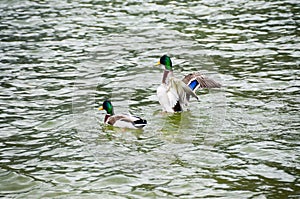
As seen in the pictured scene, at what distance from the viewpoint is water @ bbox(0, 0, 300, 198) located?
9.34 m

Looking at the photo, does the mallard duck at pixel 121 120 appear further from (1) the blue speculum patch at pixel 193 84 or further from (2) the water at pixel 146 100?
(1) the blue speculum patch at pixel 193 84

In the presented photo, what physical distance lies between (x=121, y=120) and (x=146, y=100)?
152 centimetres

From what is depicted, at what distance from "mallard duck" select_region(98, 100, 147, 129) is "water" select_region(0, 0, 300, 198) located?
0.14m

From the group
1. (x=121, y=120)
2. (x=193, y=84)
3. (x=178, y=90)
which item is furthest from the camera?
(x=193, y=84)

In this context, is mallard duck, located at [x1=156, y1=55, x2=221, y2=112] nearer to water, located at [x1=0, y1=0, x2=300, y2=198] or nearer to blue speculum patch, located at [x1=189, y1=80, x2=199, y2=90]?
blue speculum patch, located at [x1=189, y1=80, x2=199, y2=90]

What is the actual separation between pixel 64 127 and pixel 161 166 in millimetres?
2374

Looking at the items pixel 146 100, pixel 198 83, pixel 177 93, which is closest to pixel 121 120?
pixel 177 93

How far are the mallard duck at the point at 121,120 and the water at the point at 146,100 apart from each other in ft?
0.45

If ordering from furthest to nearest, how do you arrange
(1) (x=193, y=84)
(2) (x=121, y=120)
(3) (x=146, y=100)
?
1. (3) (x=146, y=100)
2. (1) (x=193, y=84)
3. (2) (x=121, y=120)

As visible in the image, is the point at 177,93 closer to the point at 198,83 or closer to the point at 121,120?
the point at 198,83

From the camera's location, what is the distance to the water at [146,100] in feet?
30.6

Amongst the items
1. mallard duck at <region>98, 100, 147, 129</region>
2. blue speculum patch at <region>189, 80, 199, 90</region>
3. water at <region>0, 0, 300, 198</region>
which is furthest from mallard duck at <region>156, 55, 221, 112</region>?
mallard duck at <region>98, 100, 147, 129</region>

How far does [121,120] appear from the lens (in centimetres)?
1120

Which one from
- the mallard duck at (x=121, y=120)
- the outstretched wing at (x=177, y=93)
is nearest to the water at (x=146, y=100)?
the mallard duck at (x=121, y=120)
